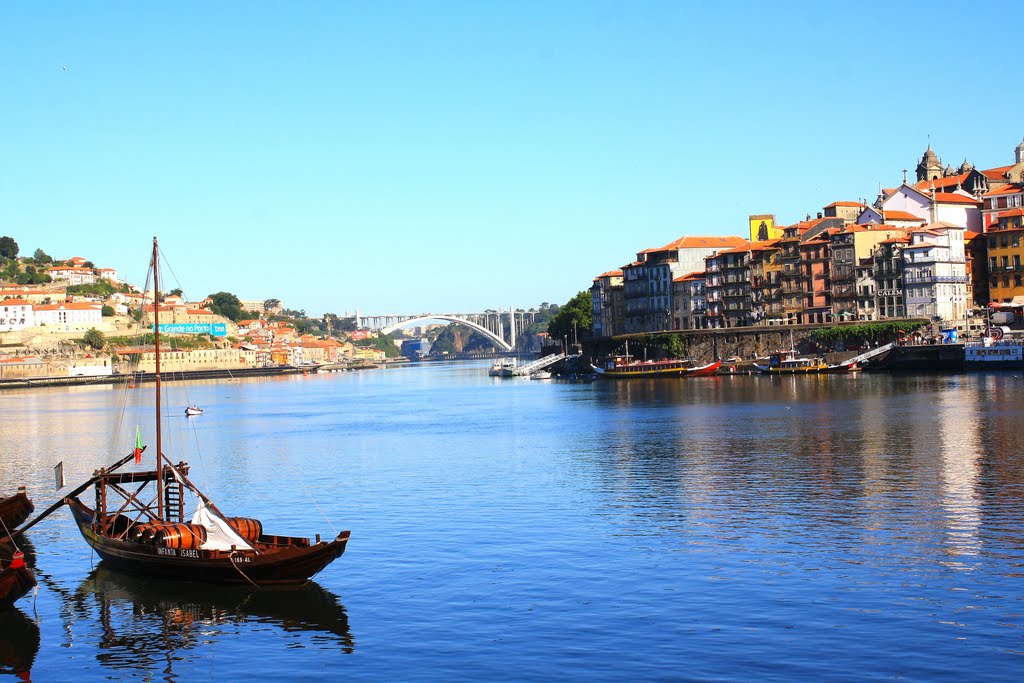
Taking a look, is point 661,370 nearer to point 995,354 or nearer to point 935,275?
point 935,275

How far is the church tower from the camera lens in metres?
193

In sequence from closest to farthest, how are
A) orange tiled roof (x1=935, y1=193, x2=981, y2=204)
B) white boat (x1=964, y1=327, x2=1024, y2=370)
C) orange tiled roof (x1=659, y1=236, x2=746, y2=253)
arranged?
1. white boat (x1=964, y1=327, x2=1024, y2=370)
2. orange tiled roof (x1=935, y1=193, x2=981, y2=204)
3. orange tiled roof (x1=659, y1=236, x2=746, y2=253)

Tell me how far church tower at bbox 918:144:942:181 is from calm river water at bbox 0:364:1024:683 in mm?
133034

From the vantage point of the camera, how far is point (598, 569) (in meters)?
32.8

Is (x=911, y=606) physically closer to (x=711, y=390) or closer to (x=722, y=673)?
(x=722, y=673)

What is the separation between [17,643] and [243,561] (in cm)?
571

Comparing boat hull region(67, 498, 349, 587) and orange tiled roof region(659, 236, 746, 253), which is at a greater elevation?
orange tiled roof region(659, 236, 746, 253)

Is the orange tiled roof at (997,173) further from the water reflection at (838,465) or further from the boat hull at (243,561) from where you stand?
the boat hull at (243,561)

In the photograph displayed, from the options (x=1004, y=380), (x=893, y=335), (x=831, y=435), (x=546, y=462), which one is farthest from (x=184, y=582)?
(x=893, y=335)

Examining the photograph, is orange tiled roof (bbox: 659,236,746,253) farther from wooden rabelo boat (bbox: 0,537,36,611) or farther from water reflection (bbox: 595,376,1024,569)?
wooden rabelo boat (bbox: 0,537,36,611)

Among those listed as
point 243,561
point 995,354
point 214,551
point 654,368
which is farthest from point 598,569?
point 654,368

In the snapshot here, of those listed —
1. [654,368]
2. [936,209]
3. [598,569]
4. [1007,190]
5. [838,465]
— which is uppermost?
[1007,190]

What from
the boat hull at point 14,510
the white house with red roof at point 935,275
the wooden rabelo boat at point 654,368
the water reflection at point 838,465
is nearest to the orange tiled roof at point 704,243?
the wooden rabelo boat at point 654,368

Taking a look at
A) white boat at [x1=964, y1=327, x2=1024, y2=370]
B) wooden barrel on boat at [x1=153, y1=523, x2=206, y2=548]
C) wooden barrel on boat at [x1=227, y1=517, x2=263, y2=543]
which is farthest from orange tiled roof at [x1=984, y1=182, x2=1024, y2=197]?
wooden barrel on boat at [x1=153, y1=523, x2=206, y2=548]
